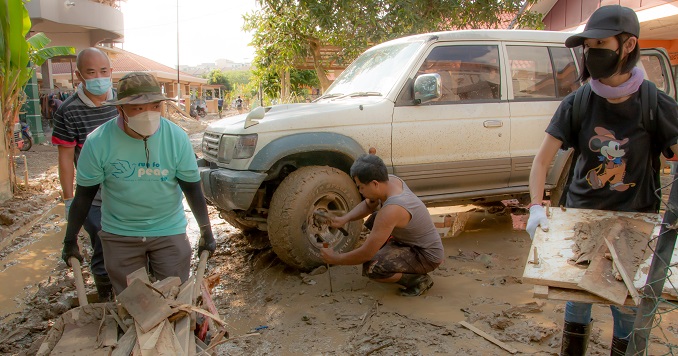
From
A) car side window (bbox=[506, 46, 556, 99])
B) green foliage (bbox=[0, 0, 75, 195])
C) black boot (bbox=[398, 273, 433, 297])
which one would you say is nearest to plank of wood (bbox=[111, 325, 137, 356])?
black boot (bbox=[398, 273, 433, 297])

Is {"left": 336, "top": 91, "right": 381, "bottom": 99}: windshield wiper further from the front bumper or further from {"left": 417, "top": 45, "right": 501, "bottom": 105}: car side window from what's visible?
the front bumper

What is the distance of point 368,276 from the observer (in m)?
4.30

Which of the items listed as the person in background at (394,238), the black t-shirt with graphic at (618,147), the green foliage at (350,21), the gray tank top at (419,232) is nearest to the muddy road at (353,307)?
the person in background at (394,238)

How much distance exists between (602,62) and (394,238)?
2393mm

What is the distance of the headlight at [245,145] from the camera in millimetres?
4492

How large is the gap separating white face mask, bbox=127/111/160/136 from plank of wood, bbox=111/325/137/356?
107 centimetres

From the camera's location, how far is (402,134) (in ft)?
16.2

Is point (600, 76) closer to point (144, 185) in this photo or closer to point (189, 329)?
point (189, 329)

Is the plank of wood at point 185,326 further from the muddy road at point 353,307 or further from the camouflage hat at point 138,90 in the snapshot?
the muddy road at point 353,307

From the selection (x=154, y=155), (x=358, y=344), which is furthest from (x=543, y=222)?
(x=154, y=155)

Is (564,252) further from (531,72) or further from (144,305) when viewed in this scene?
(531,72)

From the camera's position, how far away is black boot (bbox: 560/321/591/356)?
107 inches

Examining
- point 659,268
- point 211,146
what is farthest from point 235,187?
point 659,268

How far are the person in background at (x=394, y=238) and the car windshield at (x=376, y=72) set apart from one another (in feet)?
4.17
